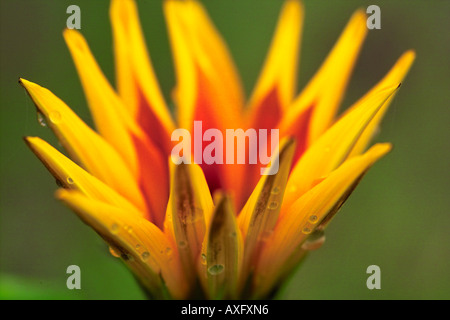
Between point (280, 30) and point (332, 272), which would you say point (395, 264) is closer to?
point (332, 272)

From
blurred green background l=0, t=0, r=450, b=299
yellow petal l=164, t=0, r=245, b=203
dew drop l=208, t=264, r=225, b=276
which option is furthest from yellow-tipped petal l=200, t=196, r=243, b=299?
blurred green background l=0, t=0, r=450, b=299

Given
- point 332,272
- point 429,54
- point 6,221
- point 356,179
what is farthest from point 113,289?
point 429,54

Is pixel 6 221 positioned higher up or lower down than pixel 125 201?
higher up

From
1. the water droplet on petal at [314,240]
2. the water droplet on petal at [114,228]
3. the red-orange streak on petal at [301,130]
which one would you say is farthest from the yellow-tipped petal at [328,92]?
the water droplet on petal at [114,228]

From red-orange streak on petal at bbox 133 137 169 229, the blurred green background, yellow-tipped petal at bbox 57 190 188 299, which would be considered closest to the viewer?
yellow-tipped petal at bbox 57 190 188 299

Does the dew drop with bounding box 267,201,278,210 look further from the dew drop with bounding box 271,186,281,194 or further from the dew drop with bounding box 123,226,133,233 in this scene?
the dew drop with bounding box 123,226,133,233
